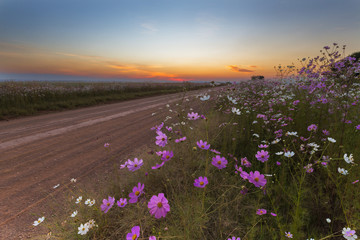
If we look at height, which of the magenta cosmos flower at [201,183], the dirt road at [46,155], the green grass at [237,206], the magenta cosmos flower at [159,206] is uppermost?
the magenta cosmos flower at [201,183]

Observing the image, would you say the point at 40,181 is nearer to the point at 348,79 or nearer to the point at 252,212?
the point at 252,212

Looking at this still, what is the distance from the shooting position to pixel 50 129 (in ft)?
17.7

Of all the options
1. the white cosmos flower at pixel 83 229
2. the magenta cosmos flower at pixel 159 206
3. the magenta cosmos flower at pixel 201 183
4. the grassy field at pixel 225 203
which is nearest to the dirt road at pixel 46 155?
the grassy field at pixel 225 203

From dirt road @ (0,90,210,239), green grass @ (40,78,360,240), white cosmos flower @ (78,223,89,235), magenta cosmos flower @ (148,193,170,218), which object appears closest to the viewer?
magenta cosmos flower @ (148,193,170,218)

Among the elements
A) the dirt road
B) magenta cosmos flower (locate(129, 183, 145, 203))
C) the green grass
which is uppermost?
magenta cosmos flower (locate(129, 183, 145, 203))

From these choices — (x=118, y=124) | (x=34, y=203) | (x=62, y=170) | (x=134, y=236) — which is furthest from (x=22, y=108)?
(x=134, y=236)

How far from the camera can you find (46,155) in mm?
3738

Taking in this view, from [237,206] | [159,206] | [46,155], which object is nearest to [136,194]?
[159,206]

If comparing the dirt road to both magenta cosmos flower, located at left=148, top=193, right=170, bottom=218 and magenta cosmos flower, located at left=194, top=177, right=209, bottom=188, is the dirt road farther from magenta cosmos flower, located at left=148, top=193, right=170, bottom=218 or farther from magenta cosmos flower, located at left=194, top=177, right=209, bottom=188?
magenta cosmos flower, located at left=194, top=177, right=209, bottom=188

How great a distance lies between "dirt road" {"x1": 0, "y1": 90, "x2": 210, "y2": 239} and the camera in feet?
7.76

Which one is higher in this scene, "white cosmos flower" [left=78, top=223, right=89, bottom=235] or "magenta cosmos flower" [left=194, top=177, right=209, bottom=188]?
"magenta cosmos flower" [left=194, top=177, right=209, bottom=188]

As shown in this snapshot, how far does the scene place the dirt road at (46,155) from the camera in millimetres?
2365

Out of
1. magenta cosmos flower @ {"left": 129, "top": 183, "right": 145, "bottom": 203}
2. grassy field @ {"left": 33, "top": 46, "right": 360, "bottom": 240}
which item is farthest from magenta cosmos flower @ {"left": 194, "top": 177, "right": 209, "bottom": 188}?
magenta cosmos flower @ {"left": 129, "top": 183, "right": 145, "bottom": 203}

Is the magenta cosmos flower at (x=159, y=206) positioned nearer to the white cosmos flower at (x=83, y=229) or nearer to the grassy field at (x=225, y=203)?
the grassy field at (x=225, y=203)
